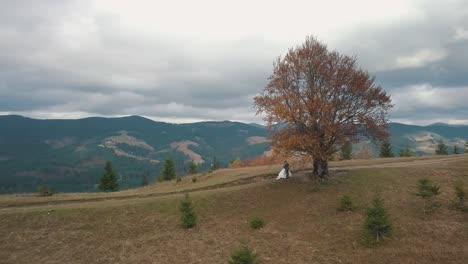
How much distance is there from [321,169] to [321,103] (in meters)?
8.45

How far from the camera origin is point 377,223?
1038 inches

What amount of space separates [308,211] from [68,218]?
23597 mm

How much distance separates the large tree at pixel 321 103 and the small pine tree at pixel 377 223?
9.74 m

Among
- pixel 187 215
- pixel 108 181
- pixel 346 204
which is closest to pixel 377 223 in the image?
pixel 346 204

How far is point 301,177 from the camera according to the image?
42.3 metres

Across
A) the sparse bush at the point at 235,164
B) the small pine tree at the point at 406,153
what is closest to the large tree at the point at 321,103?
the small pine tree at the point at 406,153

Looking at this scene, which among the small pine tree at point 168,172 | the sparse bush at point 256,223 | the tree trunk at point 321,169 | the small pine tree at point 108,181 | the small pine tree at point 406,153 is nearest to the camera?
the sparse bush at point 256,223

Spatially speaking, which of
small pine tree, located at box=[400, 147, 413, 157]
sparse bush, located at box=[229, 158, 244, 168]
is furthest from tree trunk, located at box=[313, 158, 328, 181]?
sparse bush, located at box=[229, 158, 244, 168]

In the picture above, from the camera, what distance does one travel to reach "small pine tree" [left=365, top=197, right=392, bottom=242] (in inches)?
1038

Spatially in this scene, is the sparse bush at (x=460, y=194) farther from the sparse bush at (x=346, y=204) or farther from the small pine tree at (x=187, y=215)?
the small pine tree at (x=187, y=215)

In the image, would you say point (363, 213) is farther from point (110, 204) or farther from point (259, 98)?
point (110, 204)

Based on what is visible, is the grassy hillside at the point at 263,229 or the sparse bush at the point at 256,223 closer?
the grassy hillside at the point at 263,229

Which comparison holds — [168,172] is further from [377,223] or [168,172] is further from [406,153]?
[377,223]

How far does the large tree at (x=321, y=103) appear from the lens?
119ft
